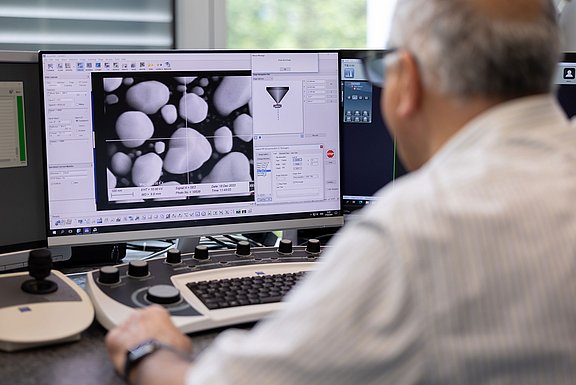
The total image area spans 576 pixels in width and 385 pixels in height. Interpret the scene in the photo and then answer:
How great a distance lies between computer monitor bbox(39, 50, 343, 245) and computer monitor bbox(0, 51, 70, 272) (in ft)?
0.18

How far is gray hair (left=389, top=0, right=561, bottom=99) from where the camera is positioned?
88 cm

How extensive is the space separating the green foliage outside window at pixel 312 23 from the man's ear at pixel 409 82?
7.13 feet

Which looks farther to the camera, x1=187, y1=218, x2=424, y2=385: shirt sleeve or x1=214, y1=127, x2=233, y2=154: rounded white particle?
x1=214, y1=127, x2=233, y2=154: rounded white particle

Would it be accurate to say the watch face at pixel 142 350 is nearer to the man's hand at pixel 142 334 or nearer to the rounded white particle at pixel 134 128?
the man's hand at pixel 142 334

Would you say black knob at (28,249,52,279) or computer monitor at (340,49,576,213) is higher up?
computer monitor at (340,49,576,213)

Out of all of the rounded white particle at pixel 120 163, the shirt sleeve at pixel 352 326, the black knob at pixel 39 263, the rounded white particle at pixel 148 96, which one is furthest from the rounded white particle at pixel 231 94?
the shirt sleeve at pixel 352 326

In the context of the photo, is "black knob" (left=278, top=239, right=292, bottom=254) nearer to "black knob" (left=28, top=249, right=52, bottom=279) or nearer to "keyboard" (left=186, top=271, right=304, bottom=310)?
"keyboard" (left=186, top=271, right=304, bottom=310)

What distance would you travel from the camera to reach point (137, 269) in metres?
1.56

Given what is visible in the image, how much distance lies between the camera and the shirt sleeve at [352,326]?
793mm

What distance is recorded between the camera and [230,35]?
290 cm

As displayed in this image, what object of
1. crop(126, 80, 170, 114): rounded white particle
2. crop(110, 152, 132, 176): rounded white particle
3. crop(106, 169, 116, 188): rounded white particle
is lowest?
crop(106, 169, 116, 188): rounded white particle

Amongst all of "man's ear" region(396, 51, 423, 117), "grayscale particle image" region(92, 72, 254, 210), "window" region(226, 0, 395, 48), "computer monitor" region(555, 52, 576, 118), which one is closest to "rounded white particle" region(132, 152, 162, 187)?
"grayscale particle image" region(92, 72, 254, 210)

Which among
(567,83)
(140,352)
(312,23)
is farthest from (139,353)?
(312,23)

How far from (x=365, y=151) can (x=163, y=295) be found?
66cm
